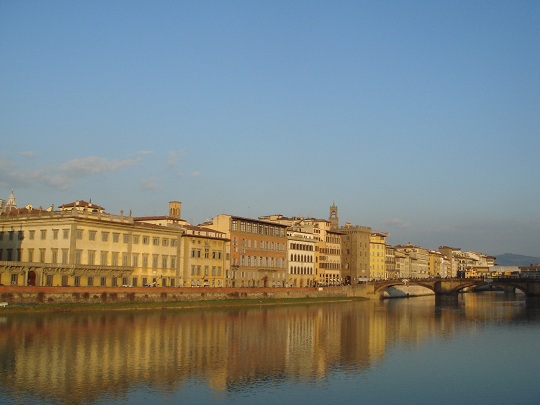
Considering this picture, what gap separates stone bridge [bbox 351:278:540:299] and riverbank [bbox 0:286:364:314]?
2442 cm

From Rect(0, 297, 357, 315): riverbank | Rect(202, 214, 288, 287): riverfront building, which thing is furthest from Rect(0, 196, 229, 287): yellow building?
Rect(202, 214, 288, 287): riverfront building

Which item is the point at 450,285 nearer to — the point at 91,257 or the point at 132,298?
the point at 132,298

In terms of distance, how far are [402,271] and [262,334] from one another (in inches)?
5284

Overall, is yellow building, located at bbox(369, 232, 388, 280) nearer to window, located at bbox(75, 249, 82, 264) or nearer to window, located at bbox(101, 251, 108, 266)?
window, located at bbox(101, 251, 108, 266)

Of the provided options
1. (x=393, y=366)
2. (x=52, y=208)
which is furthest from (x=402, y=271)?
(x=393, y=366)

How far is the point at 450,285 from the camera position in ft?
395

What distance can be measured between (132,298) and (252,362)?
35707 millimetres

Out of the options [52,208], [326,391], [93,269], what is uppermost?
[52,208]

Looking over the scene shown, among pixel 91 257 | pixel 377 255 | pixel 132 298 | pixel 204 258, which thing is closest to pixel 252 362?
pixel 132 298

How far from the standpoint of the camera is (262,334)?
5141 cm

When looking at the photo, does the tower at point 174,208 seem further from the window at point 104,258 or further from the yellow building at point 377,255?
the yellow building at point 377,255

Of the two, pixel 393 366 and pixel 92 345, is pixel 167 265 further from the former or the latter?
pixel 393 366

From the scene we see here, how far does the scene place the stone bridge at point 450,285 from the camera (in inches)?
4412

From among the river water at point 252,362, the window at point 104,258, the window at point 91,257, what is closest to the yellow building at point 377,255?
the window at point 104,258
